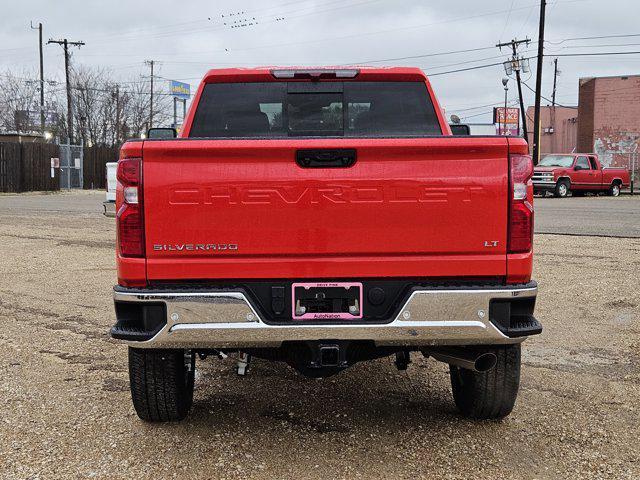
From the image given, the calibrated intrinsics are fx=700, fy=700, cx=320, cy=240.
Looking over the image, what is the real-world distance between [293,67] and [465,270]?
7.17ft

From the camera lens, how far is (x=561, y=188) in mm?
28625

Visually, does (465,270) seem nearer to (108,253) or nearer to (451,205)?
(451,205)

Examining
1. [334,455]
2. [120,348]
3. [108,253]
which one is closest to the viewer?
[334,455]

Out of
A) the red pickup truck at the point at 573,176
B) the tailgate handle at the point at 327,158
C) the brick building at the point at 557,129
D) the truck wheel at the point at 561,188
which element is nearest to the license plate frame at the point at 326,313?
the tailgate handle at the point at 327,158

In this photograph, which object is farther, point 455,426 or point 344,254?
point 455,426

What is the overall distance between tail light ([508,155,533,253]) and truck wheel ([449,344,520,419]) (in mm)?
624

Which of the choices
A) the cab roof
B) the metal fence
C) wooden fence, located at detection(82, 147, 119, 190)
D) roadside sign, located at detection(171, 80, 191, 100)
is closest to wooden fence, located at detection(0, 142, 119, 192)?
the metal fence

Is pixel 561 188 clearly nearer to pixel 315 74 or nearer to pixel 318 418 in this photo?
pixel 315 74

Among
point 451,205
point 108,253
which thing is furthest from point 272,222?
point 108,253

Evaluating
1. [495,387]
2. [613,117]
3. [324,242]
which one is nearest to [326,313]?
[324,242]

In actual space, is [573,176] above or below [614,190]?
above

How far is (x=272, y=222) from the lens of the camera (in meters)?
3.26

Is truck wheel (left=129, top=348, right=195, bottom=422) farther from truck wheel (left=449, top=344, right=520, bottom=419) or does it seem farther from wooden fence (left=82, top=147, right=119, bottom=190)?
wooden fence (left=82, top=147, right=119, bottom=190)

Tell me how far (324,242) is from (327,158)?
1.29 ft
